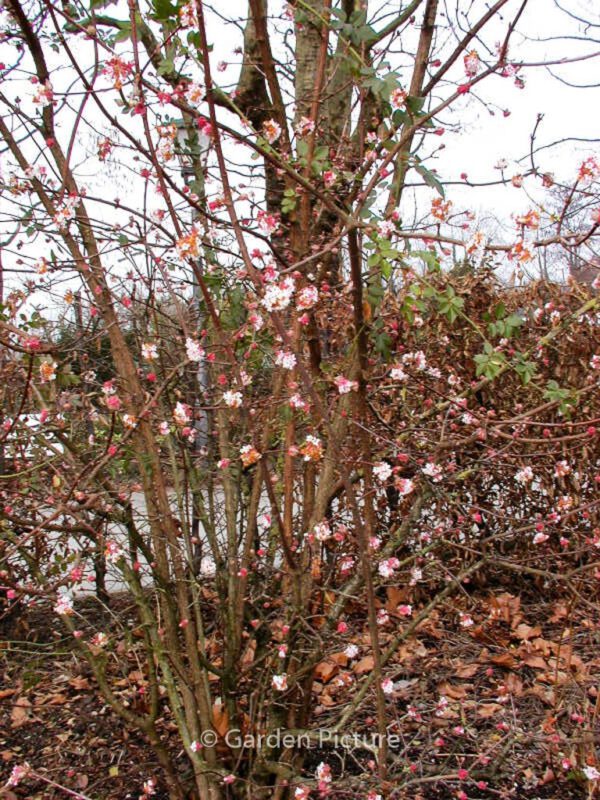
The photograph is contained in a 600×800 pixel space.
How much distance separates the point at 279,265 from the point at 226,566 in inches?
43.2

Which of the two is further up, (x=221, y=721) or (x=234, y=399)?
(x=234, y=399)

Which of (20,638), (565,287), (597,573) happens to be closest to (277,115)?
(597,573)

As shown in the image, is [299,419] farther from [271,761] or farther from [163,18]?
[163,18]

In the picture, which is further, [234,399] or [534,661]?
[534,661]

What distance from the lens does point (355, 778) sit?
223 cm

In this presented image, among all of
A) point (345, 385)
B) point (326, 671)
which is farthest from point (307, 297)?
point (326, 671)

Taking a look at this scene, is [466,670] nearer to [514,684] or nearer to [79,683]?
[514,684]

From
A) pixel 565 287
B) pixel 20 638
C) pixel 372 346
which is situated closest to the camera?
pixel 372 346

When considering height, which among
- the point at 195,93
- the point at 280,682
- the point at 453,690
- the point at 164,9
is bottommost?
the point at 453,690

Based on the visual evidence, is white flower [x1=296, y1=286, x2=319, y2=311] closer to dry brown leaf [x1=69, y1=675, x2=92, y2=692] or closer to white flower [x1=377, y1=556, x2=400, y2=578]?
white flower [x1=377, y1=556, x2=400, y2=578]

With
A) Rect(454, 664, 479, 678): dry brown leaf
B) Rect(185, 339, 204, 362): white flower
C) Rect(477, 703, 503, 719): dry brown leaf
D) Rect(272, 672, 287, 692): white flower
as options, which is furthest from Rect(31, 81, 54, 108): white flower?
Rect(454, 664, 479, 678): dry brown leaf

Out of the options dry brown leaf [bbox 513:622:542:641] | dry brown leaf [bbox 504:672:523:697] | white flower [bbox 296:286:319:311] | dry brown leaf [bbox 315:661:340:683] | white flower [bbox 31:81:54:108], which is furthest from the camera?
dry brown leaf [bbox 513:622:542:641]

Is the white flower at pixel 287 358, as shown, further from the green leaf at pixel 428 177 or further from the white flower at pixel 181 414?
the green leaf at pixel 428 177

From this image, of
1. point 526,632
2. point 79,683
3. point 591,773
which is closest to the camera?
point 591,773
